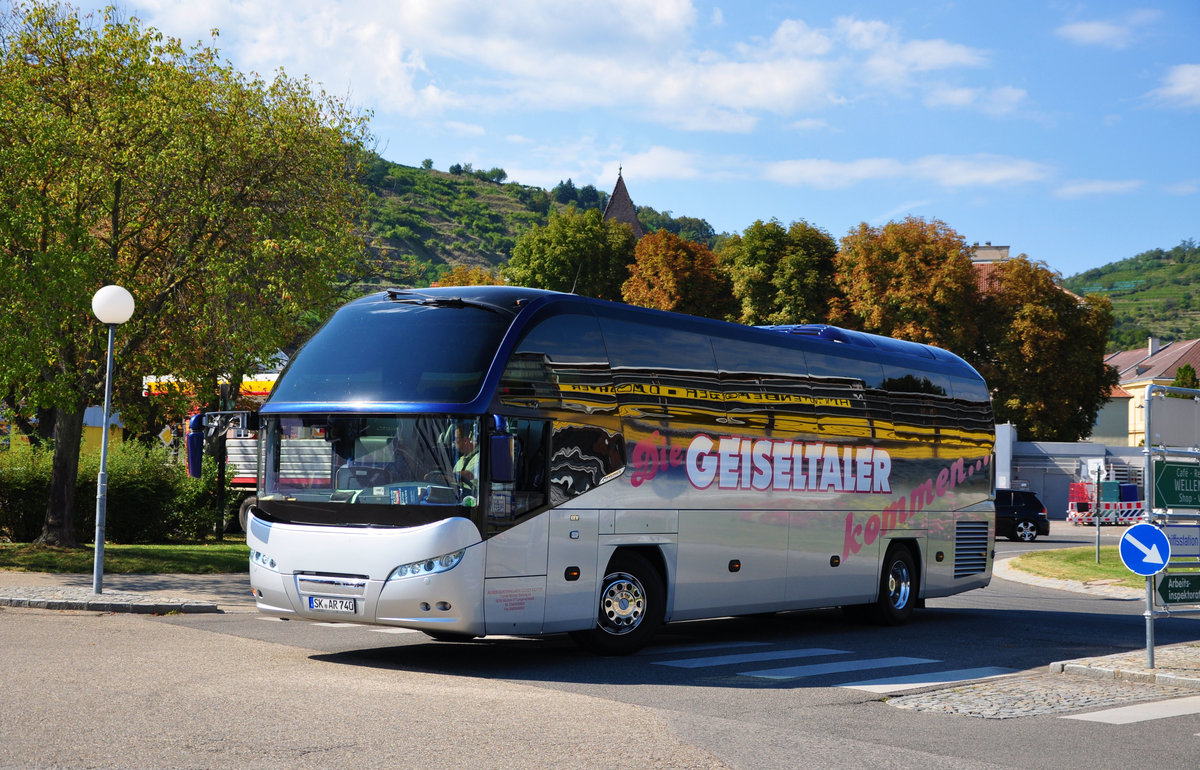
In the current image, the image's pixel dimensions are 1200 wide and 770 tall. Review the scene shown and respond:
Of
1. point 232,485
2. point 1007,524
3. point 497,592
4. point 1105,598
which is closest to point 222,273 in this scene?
point 232,485

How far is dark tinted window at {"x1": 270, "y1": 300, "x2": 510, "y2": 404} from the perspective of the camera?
428 inches

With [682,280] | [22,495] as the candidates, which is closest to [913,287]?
[682,280]

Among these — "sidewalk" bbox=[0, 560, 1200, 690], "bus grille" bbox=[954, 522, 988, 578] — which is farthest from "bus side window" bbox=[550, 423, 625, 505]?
"bus grille" bbox=[954, 522, 988, 578]

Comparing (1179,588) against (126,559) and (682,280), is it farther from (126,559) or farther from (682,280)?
(682,280)

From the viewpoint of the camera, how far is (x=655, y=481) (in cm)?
1239

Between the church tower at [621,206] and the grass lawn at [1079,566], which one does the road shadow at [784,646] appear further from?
the church tower at [621,206]

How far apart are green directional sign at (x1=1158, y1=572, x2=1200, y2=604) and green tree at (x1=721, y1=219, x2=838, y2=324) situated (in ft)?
138

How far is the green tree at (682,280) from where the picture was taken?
58.4m

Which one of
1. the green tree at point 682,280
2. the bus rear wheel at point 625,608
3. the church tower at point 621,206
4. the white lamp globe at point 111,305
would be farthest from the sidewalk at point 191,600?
the church tower at point 621,206

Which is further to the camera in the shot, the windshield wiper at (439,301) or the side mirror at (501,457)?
the windshield wiper at (439,301)

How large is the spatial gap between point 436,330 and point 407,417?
0.94 meters

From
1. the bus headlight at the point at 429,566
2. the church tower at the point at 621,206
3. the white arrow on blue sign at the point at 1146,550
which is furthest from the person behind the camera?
the church tower at the point at 621,206

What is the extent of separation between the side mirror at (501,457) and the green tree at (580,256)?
54852 mm

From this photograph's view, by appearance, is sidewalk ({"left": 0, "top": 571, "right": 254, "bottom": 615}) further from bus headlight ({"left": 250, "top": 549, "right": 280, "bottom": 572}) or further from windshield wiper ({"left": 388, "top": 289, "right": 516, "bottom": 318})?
windshield wiper ({"left": 388, "top": 289, "right": 516, "bottom": 318})
